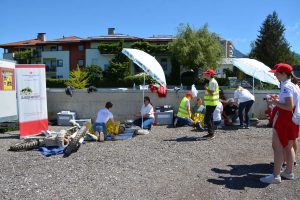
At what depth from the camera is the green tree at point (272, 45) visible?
55.9 meters

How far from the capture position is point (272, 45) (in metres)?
56.5

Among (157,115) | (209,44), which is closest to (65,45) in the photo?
(209,44)

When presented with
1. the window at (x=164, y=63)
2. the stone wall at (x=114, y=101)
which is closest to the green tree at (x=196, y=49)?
the window at (x=164, y=63)

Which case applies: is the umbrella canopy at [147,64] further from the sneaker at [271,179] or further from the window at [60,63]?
Result: the window at [60,63]

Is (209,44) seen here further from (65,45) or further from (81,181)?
(81,181)

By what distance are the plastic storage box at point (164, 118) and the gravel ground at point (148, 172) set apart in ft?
12.7

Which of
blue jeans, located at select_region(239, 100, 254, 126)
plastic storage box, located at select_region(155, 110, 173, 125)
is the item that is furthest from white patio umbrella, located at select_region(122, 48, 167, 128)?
blue jeans, located at select_region(239, 100, 254, 126)

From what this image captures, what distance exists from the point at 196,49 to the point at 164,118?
121ft

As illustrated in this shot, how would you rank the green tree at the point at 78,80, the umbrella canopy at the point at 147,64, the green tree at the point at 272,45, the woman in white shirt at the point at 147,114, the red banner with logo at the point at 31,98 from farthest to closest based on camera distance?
the green tree at the point at 272,45 → the green tree at the point at 78,80 → the woman in white shirt at the point at 147,114 → the umbrella canopy at the point at 147,64 → the red banner with logo at the point at 31,98

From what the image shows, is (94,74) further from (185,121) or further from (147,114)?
(147,114)

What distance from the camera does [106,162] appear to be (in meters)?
7.44

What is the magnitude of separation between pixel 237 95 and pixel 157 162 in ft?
20.0

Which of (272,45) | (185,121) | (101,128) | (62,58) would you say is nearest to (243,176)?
(101,128)

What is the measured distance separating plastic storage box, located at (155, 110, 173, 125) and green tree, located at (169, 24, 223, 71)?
36.1m
